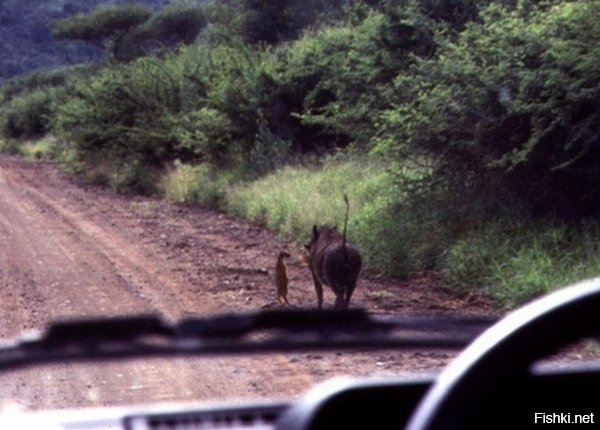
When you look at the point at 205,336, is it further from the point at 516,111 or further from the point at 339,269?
the point at 516,111

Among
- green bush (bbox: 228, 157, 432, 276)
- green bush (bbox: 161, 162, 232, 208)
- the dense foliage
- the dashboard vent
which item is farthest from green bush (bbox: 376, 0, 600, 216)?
the dashboard vent

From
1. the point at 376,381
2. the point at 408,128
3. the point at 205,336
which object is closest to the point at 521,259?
the point at 408,128

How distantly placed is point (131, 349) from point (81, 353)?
8cm

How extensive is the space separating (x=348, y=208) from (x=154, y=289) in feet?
8.00

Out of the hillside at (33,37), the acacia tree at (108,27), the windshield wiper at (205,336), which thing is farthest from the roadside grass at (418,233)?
the hillside at (33,37)

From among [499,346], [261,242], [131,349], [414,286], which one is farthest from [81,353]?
[261,242]

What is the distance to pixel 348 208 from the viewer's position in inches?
527

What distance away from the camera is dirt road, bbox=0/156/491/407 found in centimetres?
765

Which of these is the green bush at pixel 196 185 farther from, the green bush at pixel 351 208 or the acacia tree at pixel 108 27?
the acacia tree at pixel 108 27

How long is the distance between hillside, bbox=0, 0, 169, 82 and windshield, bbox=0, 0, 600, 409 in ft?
175

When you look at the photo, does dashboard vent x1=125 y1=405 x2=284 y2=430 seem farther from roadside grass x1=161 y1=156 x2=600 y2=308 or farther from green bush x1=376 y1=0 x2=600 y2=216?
green bush x1=376 y1=0 x2=600 y2=216

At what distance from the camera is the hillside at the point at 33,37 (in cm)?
7512

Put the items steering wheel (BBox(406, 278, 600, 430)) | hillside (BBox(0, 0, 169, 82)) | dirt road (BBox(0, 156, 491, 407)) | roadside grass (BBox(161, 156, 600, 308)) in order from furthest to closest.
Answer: hillside (BBox(0, 0, 169, 82)) → roadside grass (BBox(161, 156, 600, 308)) → dirt road (BBox(0, 156, 491, 407)) → steering wheel (BBox(406, 278, 600, 430))

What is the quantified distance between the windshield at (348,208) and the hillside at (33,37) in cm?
5326
